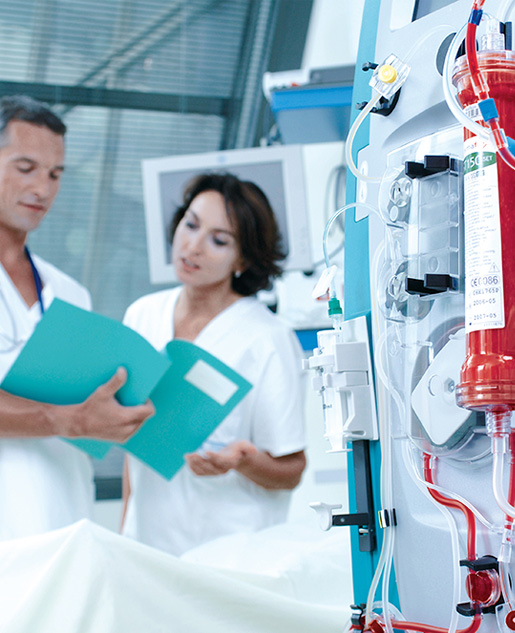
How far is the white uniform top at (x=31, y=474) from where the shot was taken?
1.52 metres

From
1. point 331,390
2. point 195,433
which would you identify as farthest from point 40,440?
point 331,390

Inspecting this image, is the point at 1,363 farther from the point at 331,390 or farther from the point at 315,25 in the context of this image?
the point at 315,25

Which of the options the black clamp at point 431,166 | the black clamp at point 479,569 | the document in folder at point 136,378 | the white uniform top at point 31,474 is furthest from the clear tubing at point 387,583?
the white uniform top at point 31,474

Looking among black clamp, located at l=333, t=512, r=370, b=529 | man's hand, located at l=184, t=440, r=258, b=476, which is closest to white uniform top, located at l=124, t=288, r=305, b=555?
man's hand, located at l=184, t=440, r=258, b=476

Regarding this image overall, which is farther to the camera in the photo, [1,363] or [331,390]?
[1,363]

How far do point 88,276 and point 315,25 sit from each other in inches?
52.4

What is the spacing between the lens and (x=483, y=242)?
614 mm

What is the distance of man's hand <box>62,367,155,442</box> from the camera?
1.50 m

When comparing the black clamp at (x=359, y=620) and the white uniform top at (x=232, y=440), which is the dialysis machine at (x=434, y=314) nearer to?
the black clamp at (x=359, y=620)

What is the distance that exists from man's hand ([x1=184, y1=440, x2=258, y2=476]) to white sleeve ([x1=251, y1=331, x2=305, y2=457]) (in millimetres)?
117

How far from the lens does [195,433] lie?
1.64 meters

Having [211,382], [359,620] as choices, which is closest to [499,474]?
[359,620]

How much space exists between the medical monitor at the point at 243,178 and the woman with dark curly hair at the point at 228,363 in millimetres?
125

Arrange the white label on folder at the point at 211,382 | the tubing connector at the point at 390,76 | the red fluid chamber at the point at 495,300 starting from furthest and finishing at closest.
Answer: the white label on folder at the point at 211,382, the tubing connector at the point at 390,76, the red fluid chamber at the point at 495,300
